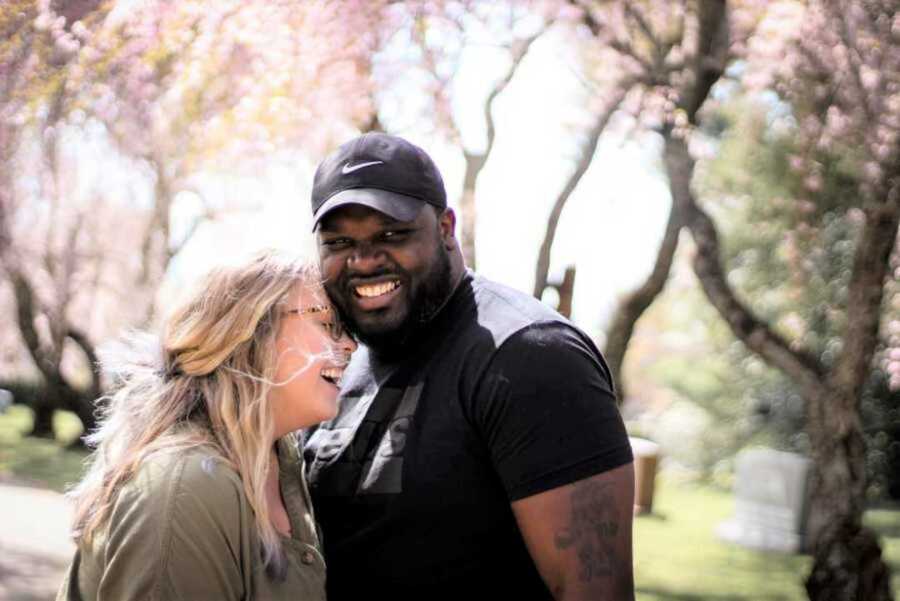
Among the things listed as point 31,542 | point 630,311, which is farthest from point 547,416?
point 31,542

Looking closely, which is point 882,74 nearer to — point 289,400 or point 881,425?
point 289,400

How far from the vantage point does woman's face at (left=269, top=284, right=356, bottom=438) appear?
2434mm

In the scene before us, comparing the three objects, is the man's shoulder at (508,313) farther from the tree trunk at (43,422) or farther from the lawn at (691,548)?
the tree trunk at (43,422)

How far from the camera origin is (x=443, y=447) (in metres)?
2.44

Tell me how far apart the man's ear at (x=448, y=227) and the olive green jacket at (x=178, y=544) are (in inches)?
39.1

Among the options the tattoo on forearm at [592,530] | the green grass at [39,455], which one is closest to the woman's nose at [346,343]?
the tattoo on forearm at [592,530]

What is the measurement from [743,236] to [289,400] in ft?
50.5

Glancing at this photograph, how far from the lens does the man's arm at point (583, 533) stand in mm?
2326

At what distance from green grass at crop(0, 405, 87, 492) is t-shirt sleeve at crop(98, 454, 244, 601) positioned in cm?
997

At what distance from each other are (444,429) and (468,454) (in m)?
0.09

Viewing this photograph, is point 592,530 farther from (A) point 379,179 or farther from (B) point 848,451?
(B) point 848,451

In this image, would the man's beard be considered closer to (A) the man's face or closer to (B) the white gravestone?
(A) the man's face

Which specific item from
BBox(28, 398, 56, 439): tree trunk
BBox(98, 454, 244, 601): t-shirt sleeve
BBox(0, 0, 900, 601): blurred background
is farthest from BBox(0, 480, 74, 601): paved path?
BBox(28, 398, 56, 439): tree trunk

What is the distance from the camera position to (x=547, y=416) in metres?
2.30
